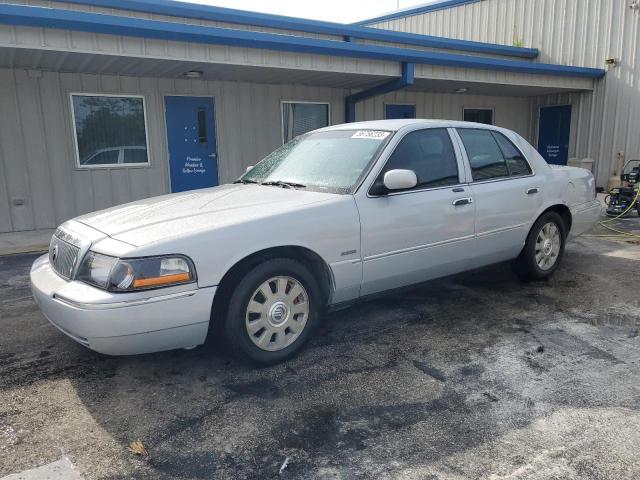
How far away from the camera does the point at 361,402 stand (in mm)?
3104

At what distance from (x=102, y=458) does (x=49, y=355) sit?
1.52m

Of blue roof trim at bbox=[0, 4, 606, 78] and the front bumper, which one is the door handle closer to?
the front bumper

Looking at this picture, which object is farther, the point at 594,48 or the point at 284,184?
the point at 594,48

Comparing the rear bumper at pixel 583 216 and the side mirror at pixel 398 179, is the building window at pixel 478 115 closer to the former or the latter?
the rear bumper at pixel 583 216

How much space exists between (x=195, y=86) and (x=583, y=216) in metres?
7.20

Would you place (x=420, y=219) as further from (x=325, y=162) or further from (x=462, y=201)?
(x=325, y=162)

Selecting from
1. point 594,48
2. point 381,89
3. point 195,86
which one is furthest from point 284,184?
point 594,48

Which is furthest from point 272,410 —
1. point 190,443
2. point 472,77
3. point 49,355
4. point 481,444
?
point 472,77

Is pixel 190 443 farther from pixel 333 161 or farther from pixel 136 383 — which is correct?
pixel 333 161

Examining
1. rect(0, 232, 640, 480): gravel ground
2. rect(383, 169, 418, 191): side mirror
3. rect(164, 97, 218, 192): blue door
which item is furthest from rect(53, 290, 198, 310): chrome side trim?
rect(164, 97, 218, 192): blue door

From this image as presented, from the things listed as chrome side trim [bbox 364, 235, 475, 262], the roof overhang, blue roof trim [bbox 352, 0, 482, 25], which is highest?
blue roof trim [bbox 352, 0, 482, 25]

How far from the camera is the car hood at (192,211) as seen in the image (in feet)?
10.7

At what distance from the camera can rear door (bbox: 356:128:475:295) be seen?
12.8 ft

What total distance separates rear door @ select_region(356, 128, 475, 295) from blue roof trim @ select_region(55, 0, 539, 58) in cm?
661
